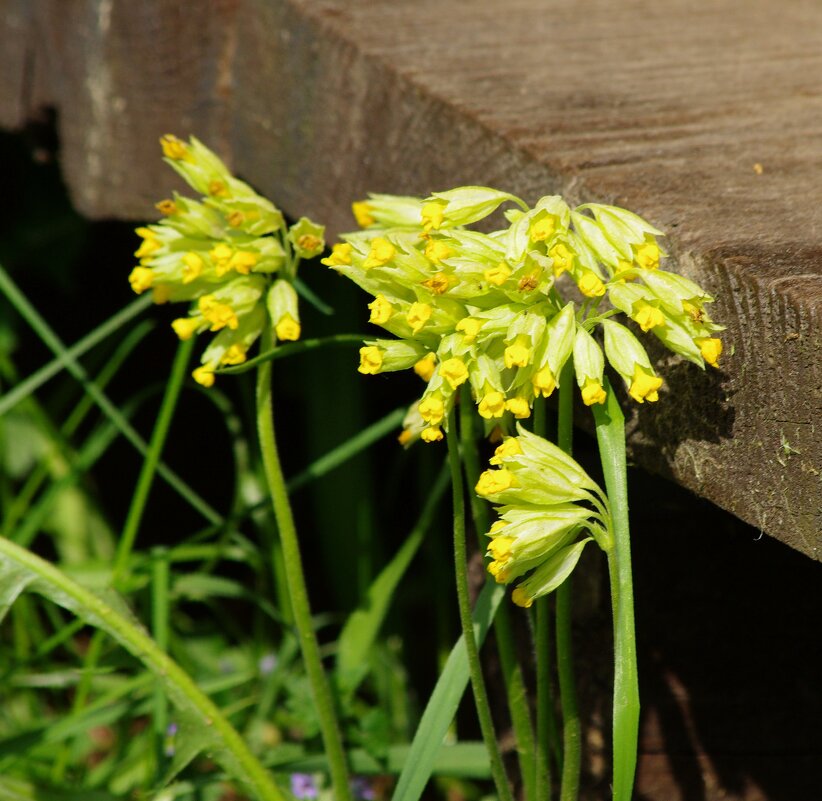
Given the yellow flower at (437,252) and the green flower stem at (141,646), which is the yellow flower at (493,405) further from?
the green flower stem at (141,646)

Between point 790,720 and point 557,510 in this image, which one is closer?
point 557,510

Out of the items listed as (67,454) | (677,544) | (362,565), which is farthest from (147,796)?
(67,454)

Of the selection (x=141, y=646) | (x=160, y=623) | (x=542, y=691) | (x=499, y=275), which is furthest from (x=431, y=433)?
(x=160, y=623)

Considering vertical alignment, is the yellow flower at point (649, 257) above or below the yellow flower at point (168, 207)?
below

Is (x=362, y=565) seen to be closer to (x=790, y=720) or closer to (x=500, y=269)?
(x=790, y=720)

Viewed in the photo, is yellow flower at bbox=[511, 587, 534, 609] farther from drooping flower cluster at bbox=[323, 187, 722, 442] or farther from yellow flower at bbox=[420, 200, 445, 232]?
yellow flower at bbox=[420, 200, 445, 232]

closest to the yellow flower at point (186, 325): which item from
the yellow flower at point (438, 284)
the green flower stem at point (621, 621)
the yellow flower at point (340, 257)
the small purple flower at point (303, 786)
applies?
the yellow flower at point (340, 257)

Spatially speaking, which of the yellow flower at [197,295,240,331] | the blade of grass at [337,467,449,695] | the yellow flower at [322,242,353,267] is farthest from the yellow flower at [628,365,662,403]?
the blade of grass at [337,467,449,695]
